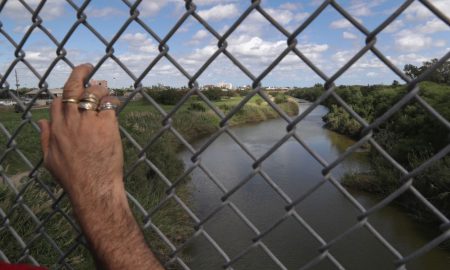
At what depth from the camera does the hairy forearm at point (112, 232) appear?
1.04 metres

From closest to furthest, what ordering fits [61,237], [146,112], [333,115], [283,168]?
[61,237], [283,168], [146,112], [333,115]

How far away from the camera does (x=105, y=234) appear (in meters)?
1.06

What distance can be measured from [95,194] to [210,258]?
7.49 metres

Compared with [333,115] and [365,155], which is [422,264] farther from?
[333,115]

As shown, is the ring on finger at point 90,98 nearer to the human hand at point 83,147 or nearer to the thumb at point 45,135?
the human hand at point 83,147

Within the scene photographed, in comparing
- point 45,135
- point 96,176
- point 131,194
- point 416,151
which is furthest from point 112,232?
point 416,151

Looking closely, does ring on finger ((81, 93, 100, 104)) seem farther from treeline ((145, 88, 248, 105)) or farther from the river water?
the river water

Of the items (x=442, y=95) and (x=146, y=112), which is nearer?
(x=442, y=95)

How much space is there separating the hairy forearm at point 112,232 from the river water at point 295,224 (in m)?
4.93

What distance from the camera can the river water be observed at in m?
8.34

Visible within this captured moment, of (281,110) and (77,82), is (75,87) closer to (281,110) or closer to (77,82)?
(77,82)

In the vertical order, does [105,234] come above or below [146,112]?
below

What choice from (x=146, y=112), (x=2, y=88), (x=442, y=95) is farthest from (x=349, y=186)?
(x=2, y=88)

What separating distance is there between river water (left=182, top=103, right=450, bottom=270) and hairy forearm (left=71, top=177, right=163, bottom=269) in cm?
493
